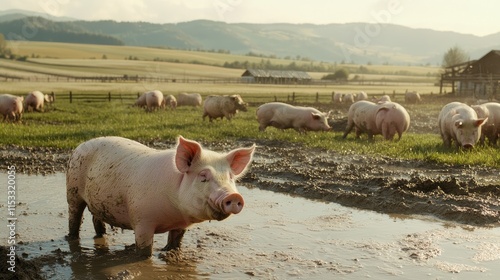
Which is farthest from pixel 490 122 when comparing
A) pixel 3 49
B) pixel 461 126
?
pixel 3 49

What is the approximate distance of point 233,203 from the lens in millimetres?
4965

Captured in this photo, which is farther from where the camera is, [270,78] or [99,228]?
[270,78]

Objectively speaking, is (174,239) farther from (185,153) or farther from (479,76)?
(479,76)

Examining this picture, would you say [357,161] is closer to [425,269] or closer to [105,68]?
[425,269]

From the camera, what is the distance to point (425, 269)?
19.9 ft

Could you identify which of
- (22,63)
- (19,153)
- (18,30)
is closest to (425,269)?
(19,153)

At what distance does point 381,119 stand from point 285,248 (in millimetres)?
10883

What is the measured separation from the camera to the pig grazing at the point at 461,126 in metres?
14.1

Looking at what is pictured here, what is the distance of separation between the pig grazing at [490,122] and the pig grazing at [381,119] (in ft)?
6.75

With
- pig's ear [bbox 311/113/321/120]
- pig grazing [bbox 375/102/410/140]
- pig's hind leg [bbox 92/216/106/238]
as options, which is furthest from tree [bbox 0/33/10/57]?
pig's hind leg [bbox 92/216/106/238]

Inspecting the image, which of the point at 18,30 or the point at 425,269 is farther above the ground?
the point at 18,30

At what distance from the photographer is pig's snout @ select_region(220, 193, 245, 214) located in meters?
4.94

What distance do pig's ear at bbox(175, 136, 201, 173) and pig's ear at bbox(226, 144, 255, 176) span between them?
0.31m

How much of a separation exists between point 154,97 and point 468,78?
27.3 m
